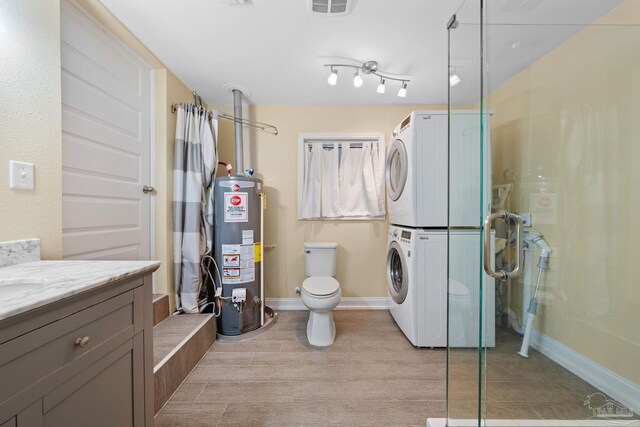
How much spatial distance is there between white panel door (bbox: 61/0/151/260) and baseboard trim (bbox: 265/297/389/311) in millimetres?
1352

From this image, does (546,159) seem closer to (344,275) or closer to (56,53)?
(344,275)

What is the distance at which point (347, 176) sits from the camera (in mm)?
2551

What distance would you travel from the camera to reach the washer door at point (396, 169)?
1.95 metres

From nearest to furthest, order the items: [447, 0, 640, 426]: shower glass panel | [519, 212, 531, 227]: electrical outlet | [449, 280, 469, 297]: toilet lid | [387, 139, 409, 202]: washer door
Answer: [447, 0, 640, 426]: shower glass panel
[449, 280, 469, 297]: toilet lid
[519, 212, 531, 227]: electrical outlet
[387, 139, 409, 202]: washer door

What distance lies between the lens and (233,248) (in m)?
1.98

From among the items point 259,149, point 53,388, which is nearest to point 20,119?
point 53,388

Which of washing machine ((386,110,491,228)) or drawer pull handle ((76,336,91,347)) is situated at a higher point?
washing machine ((386,110,491,228))

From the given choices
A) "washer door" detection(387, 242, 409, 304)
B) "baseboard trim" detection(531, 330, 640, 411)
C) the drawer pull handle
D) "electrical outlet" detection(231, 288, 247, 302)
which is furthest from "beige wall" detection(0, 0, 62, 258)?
"baseboard trim" detection(531, 330, 640, 411)

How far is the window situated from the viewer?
99.4 inches

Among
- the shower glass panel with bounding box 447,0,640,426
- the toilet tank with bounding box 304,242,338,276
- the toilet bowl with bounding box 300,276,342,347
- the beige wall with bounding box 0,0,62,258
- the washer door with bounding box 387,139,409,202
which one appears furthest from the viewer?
the toilet tank with bounding box 304,242,338,276

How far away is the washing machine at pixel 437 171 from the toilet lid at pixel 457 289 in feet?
1.14

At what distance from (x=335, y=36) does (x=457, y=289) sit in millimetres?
1847

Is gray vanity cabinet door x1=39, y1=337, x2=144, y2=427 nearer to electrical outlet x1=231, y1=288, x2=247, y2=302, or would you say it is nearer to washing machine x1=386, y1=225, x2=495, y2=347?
electrical outlet x1=231, y1=288, x2=247, y2=302

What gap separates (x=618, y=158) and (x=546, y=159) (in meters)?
0.29
